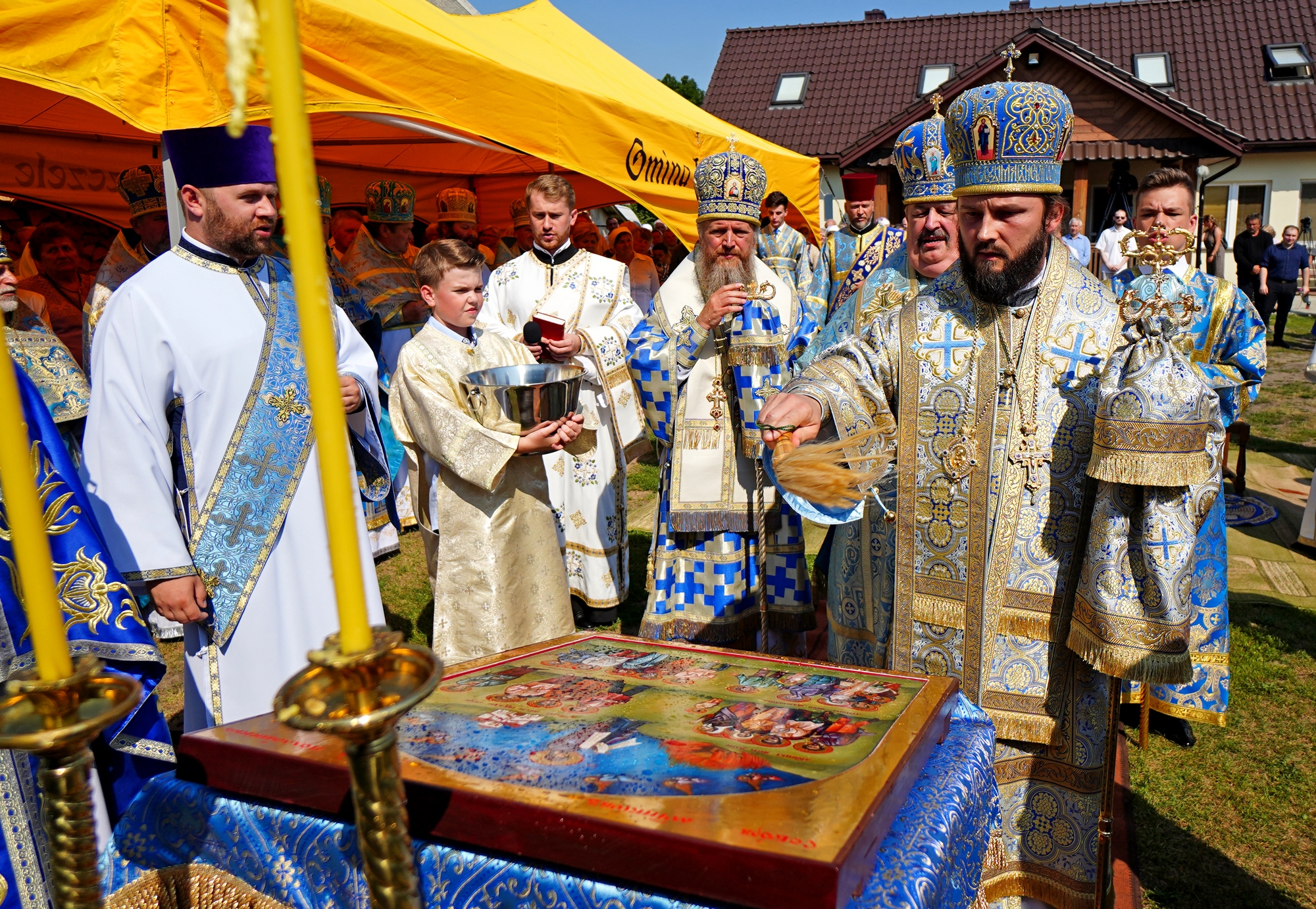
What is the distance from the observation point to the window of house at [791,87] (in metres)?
28.1

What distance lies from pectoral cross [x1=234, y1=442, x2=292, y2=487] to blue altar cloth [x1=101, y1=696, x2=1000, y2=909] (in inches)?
58.5

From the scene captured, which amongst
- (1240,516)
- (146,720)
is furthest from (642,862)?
(1240,516)

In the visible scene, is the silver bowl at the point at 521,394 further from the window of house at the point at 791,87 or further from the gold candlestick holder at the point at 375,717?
the window of house at the point at 791,87

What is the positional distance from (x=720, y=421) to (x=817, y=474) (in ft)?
7.52

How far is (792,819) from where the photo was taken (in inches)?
42.9

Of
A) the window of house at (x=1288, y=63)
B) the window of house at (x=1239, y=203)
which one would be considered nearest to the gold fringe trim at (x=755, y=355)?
the window of house at (x=1239, y=203)

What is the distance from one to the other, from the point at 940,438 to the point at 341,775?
1.93m

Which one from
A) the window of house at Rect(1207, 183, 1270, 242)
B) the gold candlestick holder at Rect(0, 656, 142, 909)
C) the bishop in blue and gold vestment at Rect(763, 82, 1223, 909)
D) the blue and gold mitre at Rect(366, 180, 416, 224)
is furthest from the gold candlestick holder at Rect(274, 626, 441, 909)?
the window of house at Rect(1207, 183, 1270, 242)

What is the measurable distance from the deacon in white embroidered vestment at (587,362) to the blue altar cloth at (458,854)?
397cm

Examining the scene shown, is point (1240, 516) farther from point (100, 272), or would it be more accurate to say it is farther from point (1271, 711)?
point (100, 272)

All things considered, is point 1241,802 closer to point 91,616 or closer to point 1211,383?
point 1211,383

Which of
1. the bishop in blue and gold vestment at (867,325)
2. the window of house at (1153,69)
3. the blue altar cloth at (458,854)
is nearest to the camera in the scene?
the blue altar cloth at (458,854)

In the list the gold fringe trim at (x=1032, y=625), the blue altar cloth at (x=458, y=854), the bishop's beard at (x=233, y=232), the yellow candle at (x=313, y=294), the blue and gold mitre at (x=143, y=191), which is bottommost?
the gold fringe trim at (x=1032, y=625)

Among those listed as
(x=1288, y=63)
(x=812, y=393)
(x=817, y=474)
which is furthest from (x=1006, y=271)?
(x=1288, y=63)
